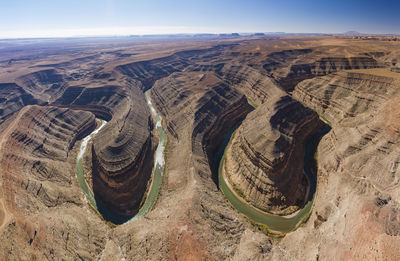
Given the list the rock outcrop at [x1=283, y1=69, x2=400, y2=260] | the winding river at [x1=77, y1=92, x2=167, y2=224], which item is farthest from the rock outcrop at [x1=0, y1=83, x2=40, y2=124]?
the rock outcrop at [x1=283, y1=69, x2=400, y2=260]

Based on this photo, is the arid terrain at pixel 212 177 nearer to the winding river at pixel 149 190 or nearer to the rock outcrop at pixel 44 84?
the winding river at pixel 149 190

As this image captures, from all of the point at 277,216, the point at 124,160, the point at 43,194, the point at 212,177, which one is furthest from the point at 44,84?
the point at 277,216

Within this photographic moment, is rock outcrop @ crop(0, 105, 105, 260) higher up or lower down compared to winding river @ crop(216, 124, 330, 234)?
higher up

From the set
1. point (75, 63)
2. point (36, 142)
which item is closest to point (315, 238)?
point (36, 142)

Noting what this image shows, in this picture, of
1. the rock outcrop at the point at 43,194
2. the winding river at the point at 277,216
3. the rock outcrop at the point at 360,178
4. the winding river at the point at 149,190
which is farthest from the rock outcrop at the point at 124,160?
the rock outcrop at the point at 360,178

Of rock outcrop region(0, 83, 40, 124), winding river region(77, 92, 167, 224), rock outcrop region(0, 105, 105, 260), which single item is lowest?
winding river region(77, 92, 167, 224)

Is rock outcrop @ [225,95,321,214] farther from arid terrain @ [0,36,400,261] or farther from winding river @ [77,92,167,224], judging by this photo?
winding river @ [77,92,167,224]

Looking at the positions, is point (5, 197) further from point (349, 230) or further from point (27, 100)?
point (27, 100)

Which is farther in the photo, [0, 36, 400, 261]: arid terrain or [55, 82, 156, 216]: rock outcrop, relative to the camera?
[55, 82, 156, 216]: rock outcrop

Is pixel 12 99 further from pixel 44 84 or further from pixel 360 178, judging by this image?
pixel 360 178
